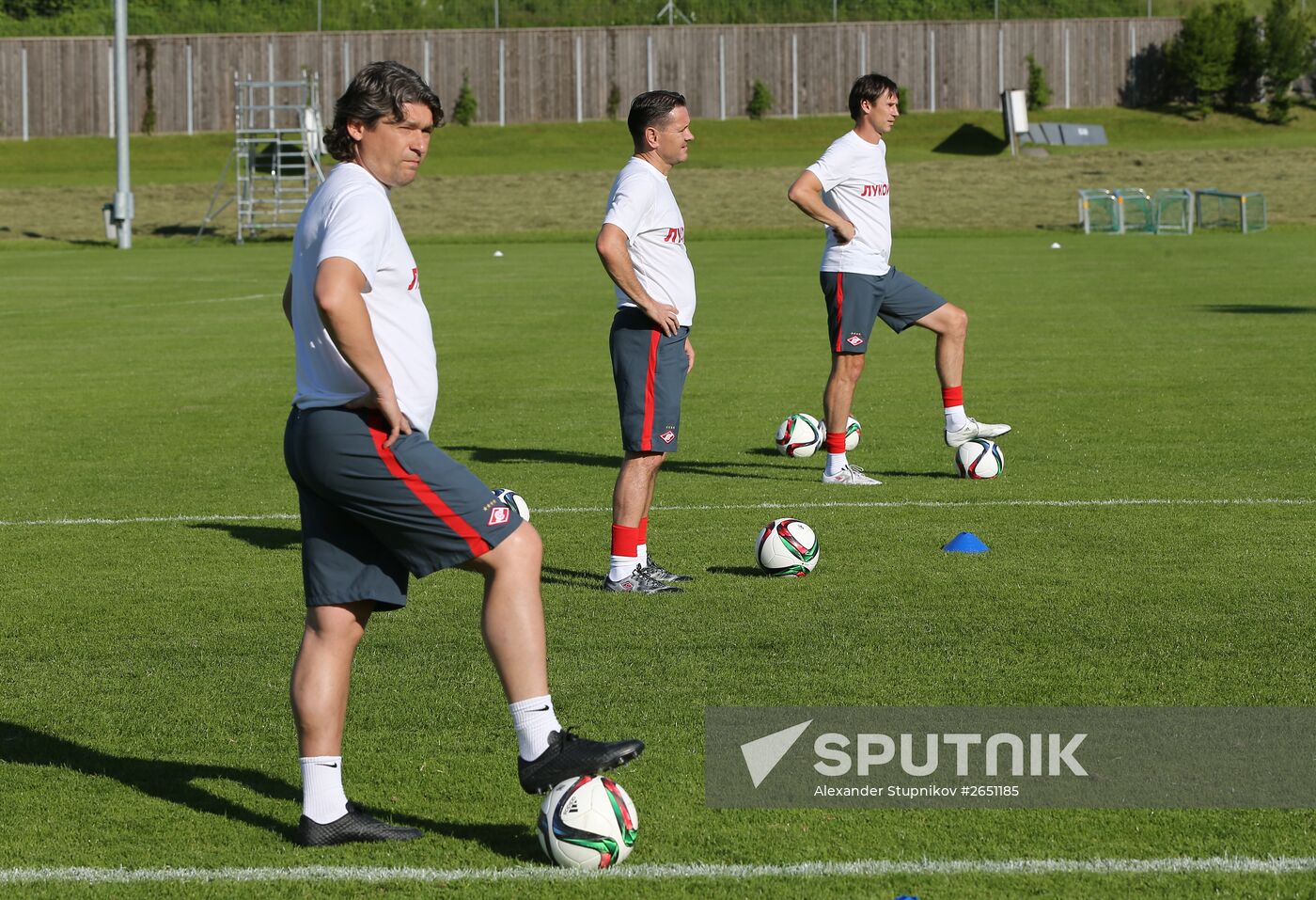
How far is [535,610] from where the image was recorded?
4.73 m

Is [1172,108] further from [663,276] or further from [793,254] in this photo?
[663,276]

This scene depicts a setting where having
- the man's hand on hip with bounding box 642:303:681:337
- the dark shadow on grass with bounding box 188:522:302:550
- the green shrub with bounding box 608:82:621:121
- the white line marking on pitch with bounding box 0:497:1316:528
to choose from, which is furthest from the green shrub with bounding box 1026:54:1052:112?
the man's hand on hip with bounding box 642:303:681:337

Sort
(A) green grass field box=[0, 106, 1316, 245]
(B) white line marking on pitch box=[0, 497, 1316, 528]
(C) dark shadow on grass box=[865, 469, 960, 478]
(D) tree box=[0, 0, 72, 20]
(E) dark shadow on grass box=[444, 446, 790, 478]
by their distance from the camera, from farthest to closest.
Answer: (D) tree box=[0, 0, 72, 20] < (A) green grass field box=[0, 106, 1316, 245] < (E) dark shadow on grass box=[444, 446, 790, 478] < (C) dark shadow on grass box=[865, 469, 960, 478] < (B) white line marking on pitch box=[0, 497, 1316, 528]

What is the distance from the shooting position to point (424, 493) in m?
4.57

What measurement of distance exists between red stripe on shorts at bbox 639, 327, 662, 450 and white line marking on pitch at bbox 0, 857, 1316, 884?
367 cm

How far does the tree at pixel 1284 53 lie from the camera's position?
64875 millimetres

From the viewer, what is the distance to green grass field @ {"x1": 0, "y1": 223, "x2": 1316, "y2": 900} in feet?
15.5

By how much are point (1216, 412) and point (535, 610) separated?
9.91 m

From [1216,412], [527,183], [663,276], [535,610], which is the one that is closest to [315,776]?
[535,610]

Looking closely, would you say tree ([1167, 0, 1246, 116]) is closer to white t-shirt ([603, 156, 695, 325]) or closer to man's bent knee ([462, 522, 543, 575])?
white t-shirt ([603, 156, 695, 325])

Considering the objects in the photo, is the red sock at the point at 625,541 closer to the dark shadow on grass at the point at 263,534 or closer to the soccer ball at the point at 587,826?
the dark shadow on grass at the point at 263,534

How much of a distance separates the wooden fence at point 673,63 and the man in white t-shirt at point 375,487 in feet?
200

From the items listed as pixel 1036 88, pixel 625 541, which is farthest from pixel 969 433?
pixel 1036 88

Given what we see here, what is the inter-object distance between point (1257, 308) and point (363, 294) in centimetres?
1949
